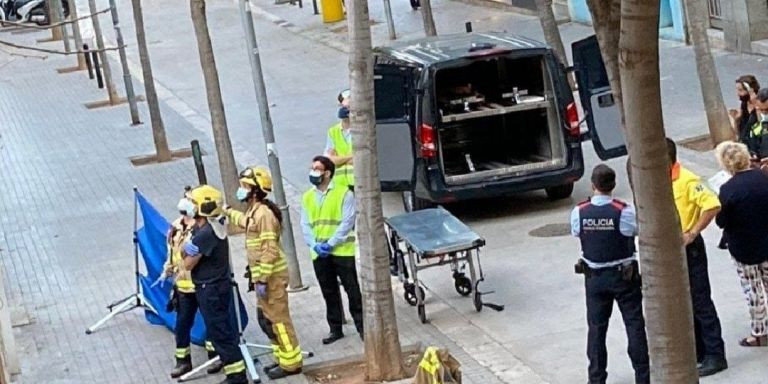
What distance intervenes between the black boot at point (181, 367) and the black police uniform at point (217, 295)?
666mm

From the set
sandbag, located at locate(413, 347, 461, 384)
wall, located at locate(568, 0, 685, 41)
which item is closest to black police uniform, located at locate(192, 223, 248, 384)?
sandbag, located at locate(413, 347, 461, 384)

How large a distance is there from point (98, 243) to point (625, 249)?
29.1 ft

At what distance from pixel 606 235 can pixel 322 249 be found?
2893 millimetres

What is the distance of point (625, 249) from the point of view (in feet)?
30.8

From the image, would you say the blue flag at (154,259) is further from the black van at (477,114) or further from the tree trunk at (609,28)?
the tree trunk at (609,28)

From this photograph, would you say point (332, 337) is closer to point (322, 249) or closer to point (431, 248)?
point (322, 249)

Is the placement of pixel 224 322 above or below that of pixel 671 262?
below

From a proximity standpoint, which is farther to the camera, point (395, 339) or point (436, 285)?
point (436, 285)

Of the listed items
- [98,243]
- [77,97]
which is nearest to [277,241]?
[98,243]

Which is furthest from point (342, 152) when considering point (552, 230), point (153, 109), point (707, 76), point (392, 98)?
point (153, 109)

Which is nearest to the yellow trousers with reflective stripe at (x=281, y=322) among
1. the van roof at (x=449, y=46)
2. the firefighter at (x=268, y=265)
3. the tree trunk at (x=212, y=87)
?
the firefighter at (x=268, y=265)

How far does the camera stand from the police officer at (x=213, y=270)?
10703mm

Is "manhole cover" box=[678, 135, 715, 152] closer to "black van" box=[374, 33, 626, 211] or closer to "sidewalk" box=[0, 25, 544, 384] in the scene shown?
"black van" box=[374, 33, 626, 211]

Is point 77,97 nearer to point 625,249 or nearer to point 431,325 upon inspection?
point 431,325
